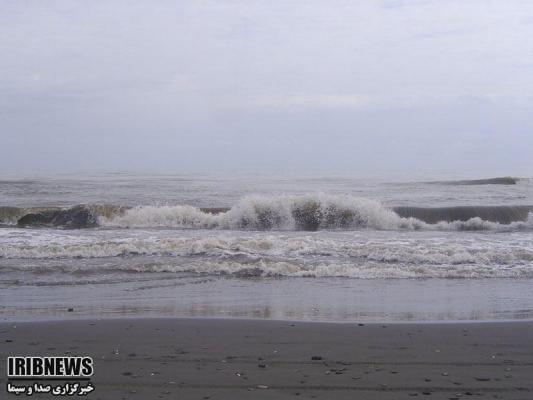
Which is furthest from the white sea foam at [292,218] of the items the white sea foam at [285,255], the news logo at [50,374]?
the news logo at [50,374]

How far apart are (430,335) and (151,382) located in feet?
10.2

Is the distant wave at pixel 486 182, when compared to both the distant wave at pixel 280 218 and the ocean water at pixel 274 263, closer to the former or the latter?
the ocean water at pixel 274 263

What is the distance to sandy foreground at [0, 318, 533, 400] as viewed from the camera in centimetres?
451

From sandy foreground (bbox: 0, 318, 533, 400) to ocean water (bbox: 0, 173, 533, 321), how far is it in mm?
801

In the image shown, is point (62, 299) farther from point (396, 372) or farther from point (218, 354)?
point (396, 372)

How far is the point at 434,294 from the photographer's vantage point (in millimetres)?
9023

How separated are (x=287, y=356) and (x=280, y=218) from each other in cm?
1453

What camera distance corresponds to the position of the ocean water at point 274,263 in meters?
8.05

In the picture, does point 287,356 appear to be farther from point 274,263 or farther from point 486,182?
point 486,182

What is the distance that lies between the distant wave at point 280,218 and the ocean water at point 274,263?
5cm

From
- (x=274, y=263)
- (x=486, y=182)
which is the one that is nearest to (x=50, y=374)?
(x=274, y=263)

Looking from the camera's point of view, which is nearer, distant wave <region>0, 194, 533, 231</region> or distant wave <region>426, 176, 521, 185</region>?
distant wave <region>0, 194, 533, 231</region>

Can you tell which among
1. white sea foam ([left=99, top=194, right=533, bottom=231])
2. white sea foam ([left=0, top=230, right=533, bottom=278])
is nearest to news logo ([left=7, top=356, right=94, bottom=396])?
white sea foam ([left=0, top=230, right=533, bottom=278])

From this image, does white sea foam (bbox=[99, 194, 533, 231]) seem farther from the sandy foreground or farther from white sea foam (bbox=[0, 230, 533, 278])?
the sandy foreground
